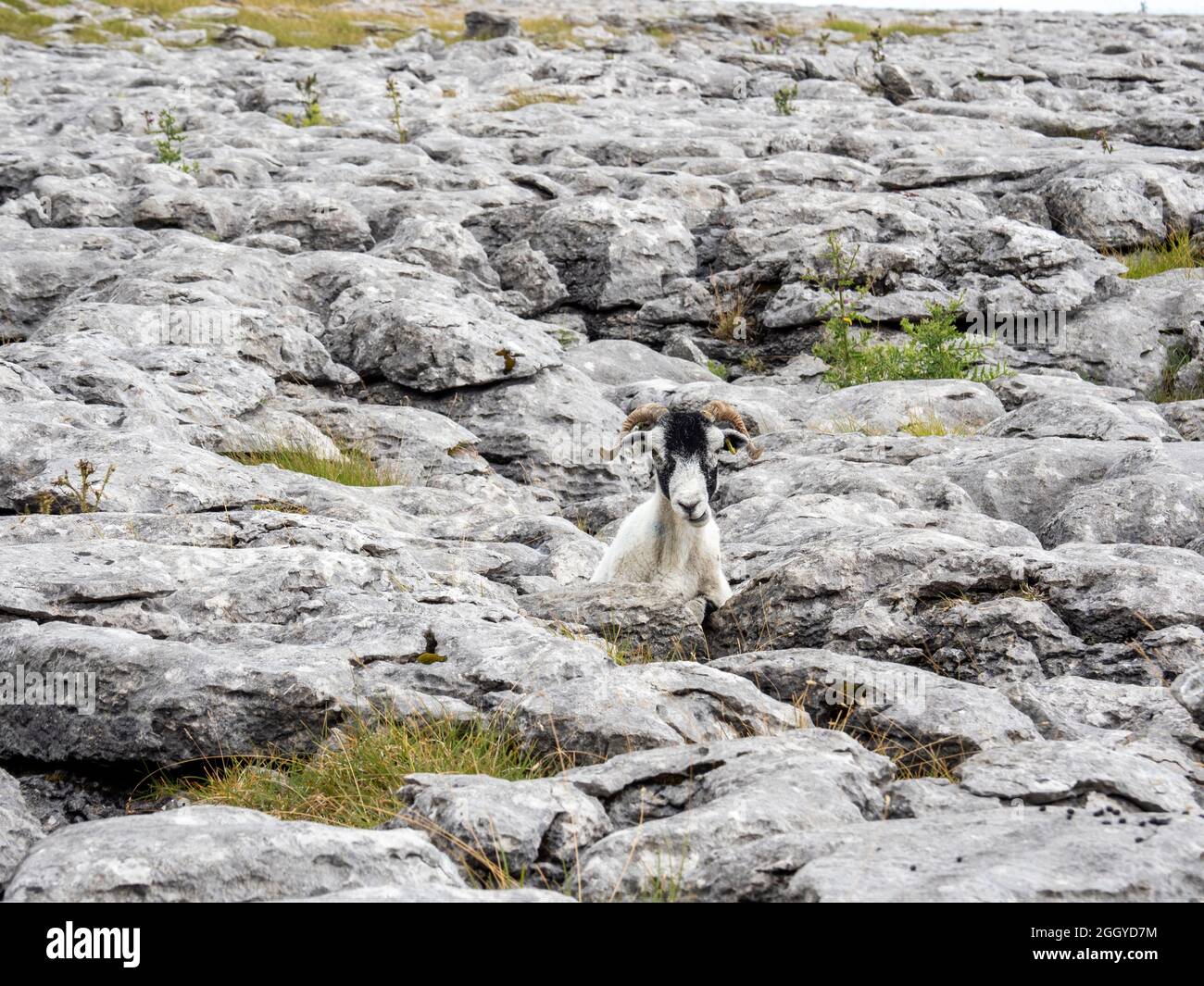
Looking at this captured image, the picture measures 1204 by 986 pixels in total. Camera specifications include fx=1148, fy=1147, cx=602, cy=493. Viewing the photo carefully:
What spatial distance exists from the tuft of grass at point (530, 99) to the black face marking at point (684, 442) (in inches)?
977

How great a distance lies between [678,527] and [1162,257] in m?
16.3

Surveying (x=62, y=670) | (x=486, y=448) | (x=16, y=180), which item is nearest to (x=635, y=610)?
(x=62, y=670)

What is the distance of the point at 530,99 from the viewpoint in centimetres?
3353

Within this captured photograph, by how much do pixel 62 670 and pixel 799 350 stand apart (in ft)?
51.7

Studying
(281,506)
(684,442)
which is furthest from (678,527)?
(281,506)

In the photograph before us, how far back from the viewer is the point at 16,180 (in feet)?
75.0

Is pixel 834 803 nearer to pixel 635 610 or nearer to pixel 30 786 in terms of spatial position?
pixel 635 610

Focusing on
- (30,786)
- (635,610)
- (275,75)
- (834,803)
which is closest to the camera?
(834,803)

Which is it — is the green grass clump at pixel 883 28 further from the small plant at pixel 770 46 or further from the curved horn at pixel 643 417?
the curved horn at pixel 643 417

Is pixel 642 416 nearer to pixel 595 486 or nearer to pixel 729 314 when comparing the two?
pixel 595 486

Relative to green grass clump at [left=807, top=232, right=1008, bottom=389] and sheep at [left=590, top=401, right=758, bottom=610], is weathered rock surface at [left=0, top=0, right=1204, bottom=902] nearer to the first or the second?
sheep at [left=590, top=401, right=758, bottom=610]

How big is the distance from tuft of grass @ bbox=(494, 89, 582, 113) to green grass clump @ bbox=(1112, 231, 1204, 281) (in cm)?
1691

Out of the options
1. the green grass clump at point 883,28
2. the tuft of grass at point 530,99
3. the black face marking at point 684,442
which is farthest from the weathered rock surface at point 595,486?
the green grass clump at point 883,28

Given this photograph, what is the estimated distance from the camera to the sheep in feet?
32.0
